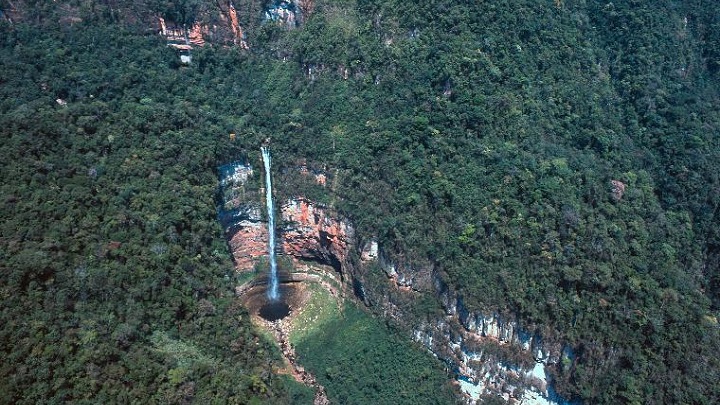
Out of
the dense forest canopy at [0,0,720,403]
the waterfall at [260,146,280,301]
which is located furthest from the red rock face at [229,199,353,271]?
the dense forest canopy at [0,0,720,403]

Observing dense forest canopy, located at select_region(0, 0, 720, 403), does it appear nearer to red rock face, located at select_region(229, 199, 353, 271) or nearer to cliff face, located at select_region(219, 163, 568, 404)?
cliff face, located at select_region(219, 163, 568, 404)

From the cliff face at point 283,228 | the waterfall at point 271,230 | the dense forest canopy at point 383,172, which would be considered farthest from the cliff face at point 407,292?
the dense forest canopy at point 383,172

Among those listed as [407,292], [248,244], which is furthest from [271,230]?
[407,292]

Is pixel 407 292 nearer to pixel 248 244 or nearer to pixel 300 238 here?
pixel 300 238

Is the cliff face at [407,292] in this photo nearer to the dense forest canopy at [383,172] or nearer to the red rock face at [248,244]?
the red rock face at [248,244]

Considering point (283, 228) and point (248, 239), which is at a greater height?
point (283, 228)

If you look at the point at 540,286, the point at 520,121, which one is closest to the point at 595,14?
the point at 520,121
